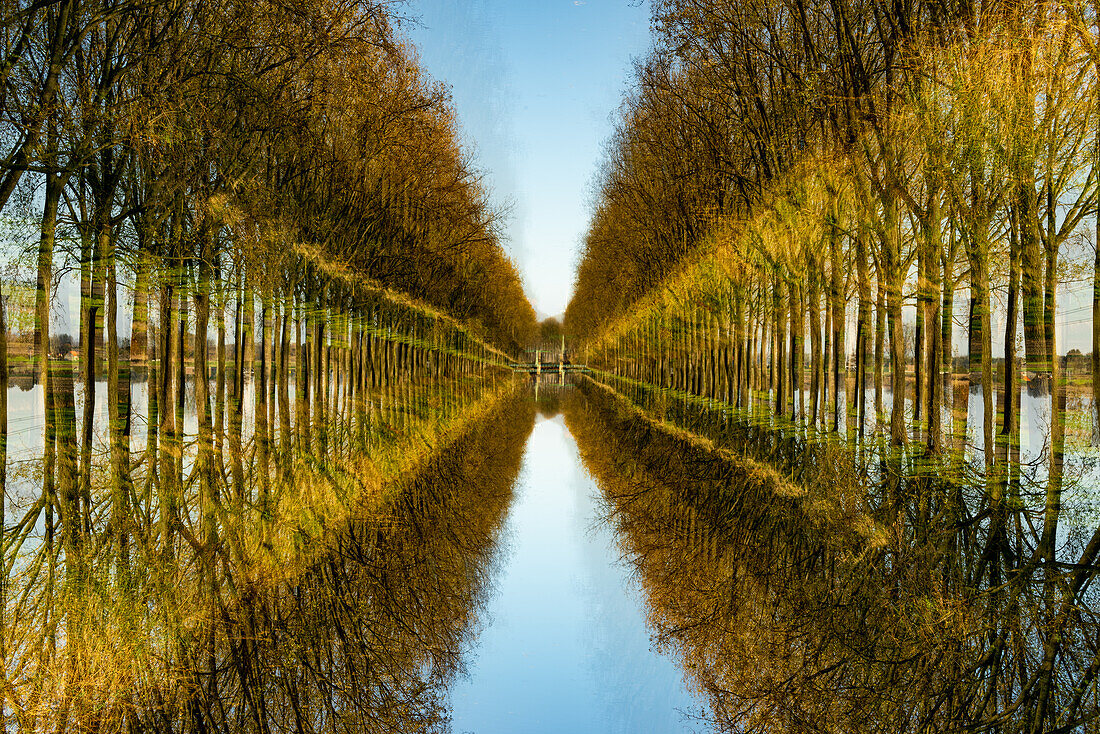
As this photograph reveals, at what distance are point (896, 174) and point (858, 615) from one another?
32.5 ft

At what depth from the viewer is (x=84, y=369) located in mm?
13969

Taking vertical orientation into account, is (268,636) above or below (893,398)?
below

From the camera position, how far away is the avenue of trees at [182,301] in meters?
4.82

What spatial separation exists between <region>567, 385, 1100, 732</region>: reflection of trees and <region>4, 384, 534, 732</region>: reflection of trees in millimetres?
2035

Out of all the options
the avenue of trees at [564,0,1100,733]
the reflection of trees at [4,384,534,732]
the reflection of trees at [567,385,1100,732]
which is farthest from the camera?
the avenue of trees at [564,0,1100,733]

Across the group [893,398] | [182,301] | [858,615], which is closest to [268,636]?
[858,615]

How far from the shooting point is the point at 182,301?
56.5 feet

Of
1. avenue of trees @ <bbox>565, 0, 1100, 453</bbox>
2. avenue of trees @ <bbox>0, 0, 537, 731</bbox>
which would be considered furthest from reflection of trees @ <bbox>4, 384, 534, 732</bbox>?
avenue of trees @ <bbox>565, 0, 1100, 453</bbox>

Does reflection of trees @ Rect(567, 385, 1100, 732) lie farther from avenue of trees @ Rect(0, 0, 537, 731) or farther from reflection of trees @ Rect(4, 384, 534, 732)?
avenue of trees @ Rect(0, 0, 537, 731)

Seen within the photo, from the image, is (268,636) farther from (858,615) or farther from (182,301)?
(182,301)

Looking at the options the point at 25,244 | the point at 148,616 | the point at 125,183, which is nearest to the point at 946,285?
the point at 148,616

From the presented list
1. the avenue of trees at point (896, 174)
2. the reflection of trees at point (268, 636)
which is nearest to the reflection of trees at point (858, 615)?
the reflection of trees at point (268, 636)

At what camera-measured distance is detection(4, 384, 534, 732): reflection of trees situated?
13.1 feet

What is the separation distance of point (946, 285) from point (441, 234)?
2488 cm
